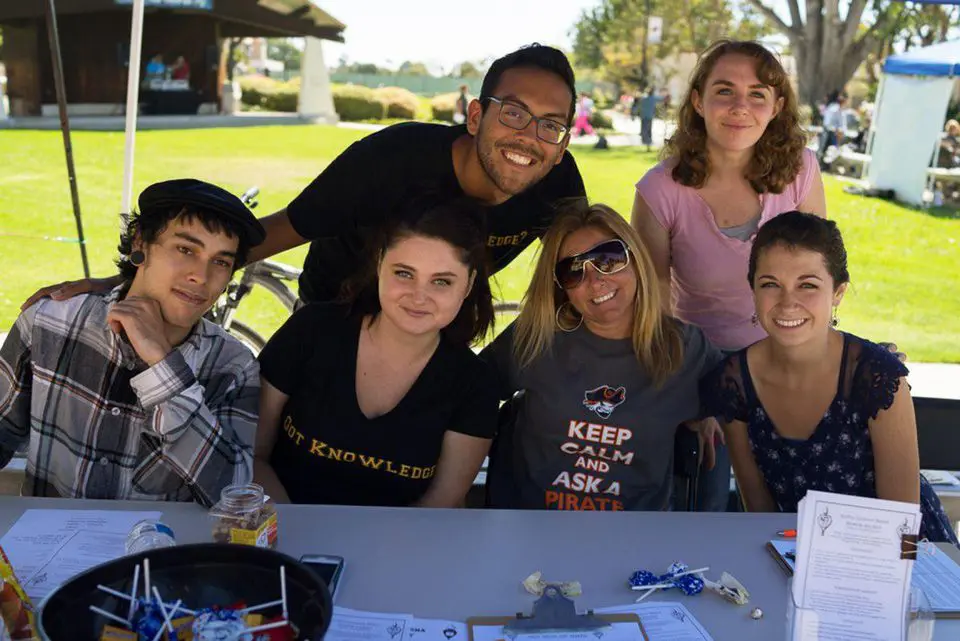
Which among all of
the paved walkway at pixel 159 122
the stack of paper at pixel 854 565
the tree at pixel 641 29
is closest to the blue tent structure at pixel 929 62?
the stack of paper at pixel 854 565

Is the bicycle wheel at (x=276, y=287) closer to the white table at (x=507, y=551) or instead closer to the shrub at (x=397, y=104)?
the white table at (x=507, y=551)

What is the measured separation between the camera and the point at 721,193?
2.64 m

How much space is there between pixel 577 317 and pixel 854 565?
1.31 metres

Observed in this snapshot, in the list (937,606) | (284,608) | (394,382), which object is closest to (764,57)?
(394,382)

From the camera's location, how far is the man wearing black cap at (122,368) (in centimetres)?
191

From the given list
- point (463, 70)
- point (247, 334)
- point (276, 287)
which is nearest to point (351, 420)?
point (276, 287)

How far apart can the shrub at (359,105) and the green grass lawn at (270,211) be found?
17.5 feet

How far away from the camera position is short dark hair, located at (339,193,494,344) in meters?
2.09

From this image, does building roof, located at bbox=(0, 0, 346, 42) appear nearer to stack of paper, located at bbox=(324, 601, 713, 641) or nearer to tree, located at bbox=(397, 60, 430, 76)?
stack of paper, located at bbox=(324, 601, 713, 641)

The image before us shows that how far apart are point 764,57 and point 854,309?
5705mm

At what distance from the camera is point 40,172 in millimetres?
11609

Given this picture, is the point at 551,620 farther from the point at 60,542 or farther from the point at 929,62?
the point at 929,62

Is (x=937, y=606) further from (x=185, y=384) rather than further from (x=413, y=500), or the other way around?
(x=185, y=384)

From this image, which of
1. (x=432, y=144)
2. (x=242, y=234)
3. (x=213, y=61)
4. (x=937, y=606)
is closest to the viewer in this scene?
(x=937, y=606)
